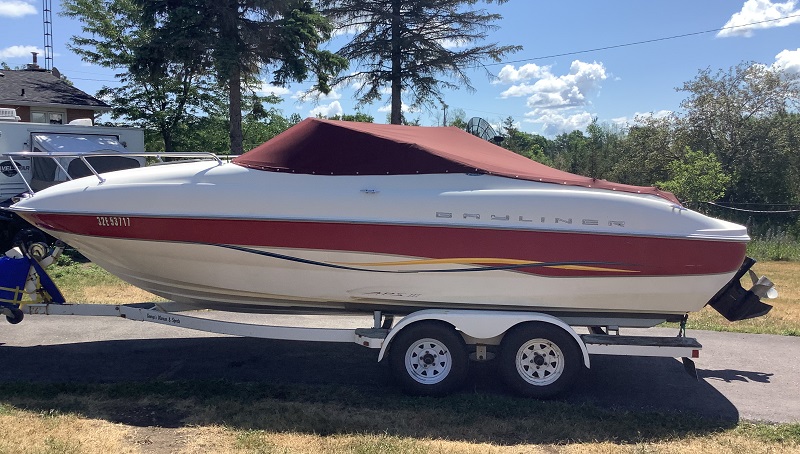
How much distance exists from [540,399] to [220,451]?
8.73ft

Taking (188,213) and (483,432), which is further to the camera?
(188,213)

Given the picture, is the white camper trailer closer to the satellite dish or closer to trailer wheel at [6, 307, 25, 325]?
trailer wheel at [6, 307, 25, 325]

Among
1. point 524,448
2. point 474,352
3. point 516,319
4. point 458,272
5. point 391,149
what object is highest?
point 391,149

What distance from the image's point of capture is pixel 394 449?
4301 mm

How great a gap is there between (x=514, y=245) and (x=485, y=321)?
69cm

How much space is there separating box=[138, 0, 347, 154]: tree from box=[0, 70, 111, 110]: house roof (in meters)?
5.93

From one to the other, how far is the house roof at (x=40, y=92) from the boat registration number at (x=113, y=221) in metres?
15.0

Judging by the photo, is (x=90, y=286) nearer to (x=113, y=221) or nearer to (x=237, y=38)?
(x=113, y=221)

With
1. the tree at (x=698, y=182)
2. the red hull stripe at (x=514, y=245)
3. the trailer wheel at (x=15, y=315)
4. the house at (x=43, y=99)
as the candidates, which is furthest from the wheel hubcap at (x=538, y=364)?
the house at (x=43, y=99)

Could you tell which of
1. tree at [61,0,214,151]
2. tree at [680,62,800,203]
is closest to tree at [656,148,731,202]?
tree at [680,62,800,203]

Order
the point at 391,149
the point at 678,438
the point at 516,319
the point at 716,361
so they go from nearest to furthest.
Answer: the point at 678,438
the point at 516,319
the point at 391,149
the point at 716,361

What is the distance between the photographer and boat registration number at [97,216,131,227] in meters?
5.57

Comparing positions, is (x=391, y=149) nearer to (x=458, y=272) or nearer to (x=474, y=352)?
(x=458, y=272)

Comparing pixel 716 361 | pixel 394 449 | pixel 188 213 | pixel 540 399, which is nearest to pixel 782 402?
pixel 716 361
